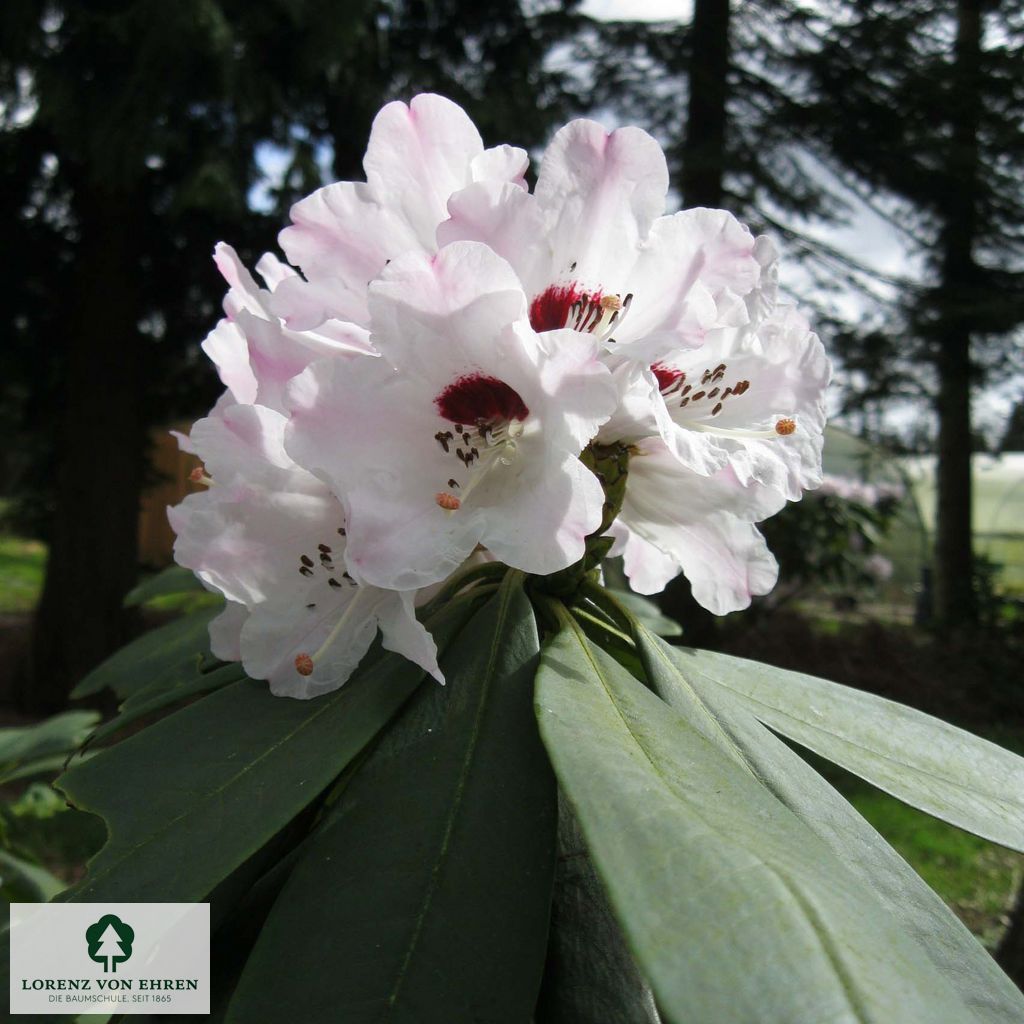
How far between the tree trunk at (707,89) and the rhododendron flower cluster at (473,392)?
5.60m

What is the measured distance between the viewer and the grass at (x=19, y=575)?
36.1 feet

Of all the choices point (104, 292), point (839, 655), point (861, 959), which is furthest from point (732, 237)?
point (839, 655)

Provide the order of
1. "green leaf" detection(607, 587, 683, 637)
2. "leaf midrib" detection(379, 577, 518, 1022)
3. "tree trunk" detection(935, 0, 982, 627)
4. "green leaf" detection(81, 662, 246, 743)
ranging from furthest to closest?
"tree trunk" detection(935, 0, 982, 627) → "green leaf" detection(607, 587, 683, 637) → "green leaf" detection(81, 662, 246, 743) → "leaf midrib" detection(379, 577, 518, 1022)

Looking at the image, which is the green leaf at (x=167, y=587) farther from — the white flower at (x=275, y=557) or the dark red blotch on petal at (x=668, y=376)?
the dark red blotch on petal at (x=668, y=376)

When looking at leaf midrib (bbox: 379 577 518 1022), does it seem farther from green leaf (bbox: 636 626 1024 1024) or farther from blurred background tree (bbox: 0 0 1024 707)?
blurred background tree (bbox: 0 0 1024 707)

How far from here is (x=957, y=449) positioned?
7336 mm

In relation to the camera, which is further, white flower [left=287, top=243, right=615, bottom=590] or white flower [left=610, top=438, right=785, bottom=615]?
white flower [left=610, top=438, right=785, bottom=615]

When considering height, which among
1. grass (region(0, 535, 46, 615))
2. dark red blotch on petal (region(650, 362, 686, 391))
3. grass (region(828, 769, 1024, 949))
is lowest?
grass (region(0, 535, 46, 615))

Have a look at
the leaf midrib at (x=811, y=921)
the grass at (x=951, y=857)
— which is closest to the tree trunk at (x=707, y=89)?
the grass at (x=951, y=857)

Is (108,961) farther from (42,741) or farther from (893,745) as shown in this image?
(42,741)

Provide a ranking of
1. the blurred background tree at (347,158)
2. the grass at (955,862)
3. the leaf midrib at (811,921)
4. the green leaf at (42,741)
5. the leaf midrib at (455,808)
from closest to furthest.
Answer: the leaf midrib at (811,921) → the leaf midrib at (455,808) → the green leaf at (42,741) → the grass at (955,862) → the blurred background tree at (347,158)

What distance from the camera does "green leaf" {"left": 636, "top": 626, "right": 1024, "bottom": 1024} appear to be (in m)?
0.70

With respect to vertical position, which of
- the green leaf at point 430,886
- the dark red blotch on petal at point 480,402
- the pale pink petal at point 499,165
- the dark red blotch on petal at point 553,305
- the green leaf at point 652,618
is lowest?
the green leaf at point 430,886

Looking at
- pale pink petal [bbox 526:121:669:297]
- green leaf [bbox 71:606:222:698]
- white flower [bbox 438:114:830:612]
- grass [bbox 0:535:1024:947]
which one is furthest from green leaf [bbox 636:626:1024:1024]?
grass [bbox 0:535:1024:947]
